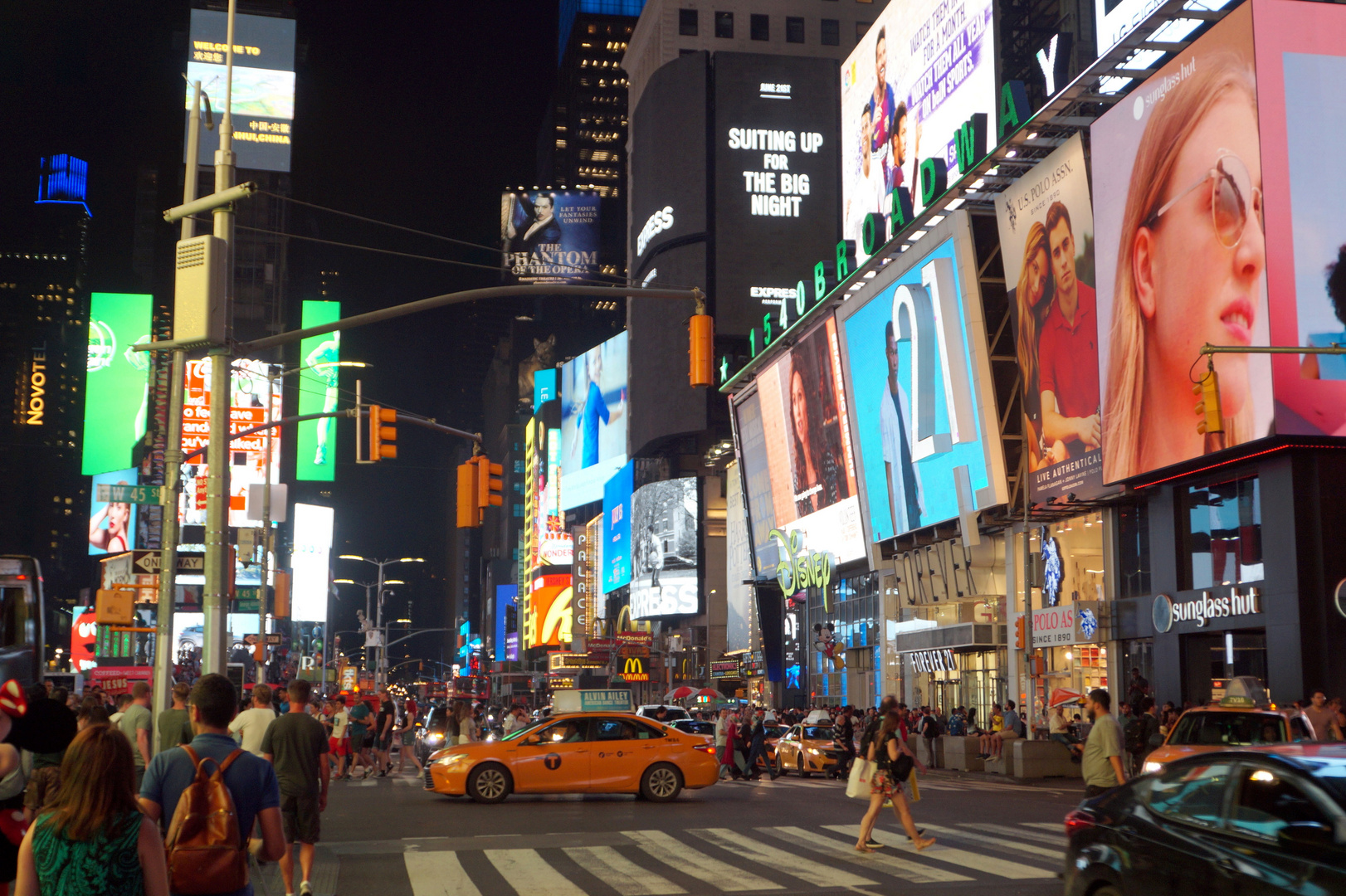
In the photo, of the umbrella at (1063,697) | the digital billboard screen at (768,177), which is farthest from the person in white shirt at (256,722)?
the digital billboard screen at (768,177)

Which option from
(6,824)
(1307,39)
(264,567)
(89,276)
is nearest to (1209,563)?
(1307,39)

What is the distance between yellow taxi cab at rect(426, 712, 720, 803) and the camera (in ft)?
72.7

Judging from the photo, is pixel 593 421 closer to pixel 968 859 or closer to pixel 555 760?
pixel 555 760

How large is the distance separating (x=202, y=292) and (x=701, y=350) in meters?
5.62

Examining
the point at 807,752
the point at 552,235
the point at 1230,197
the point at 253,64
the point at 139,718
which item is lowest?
the point at 807,752

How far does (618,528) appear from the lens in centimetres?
11356

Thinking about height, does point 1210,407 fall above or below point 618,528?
below

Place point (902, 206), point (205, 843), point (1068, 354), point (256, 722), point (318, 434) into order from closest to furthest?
point (205, 843) → point (256, 722) → point (1068, 354) → point (902, 206) → point (318, 434)

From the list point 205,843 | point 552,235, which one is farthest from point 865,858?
point 552,235

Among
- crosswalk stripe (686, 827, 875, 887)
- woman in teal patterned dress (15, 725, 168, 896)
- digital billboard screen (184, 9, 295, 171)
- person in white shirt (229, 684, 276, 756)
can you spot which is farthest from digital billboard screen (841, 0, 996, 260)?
woman in teal patterned dress (15, 725, 168, 896)

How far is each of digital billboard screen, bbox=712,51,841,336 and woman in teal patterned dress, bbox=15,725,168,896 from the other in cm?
9215

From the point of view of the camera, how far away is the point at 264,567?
3716cm

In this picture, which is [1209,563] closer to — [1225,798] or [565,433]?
[1225,798]

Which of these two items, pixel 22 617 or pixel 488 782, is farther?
pixel 22 617
